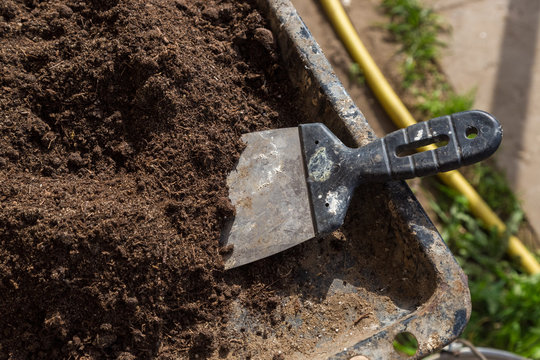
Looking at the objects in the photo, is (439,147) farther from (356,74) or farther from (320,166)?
(356,74)

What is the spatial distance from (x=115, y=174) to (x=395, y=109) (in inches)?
51.9

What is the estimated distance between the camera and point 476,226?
2230 millimetres

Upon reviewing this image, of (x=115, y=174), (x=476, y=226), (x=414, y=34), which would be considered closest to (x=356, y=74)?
(x=414, y=34)

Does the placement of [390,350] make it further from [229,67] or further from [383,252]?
[229,67]

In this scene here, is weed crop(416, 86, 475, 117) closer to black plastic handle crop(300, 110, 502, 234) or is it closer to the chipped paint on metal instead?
black plastic handle crop(300, 110, 502, 234)

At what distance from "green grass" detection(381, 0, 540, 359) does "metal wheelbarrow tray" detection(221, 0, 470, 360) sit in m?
0.90

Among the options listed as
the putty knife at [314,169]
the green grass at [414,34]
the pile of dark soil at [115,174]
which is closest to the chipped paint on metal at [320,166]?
the putty knife at [314,169]

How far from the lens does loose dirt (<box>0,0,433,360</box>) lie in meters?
1.25

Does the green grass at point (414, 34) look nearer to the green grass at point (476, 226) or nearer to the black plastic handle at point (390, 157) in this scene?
the green grass at point (476, 226)

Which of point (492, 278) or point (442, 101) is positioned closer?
point (492, 278)

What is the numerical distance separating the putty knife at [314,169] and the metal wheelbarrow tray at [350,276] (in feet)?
0.26

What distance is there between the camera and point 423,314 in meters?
1.25

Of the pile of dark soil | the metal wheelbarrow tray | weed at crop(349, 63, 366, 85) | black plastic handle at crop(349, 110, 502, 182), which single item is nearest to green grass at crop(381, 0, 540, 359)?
weed at crop(349, 63, 366, 85)

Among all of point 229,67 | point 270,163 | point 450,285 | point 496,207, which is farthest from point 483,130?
point 496,207
